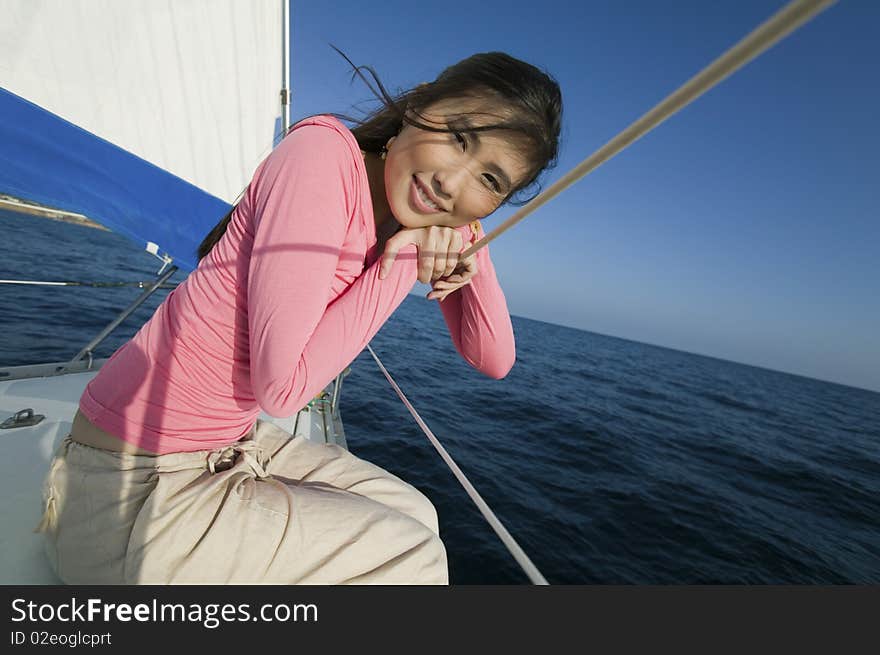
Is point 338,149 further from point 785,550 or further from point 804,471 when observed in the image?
point 804,471

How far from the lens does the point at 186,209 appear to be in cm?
237

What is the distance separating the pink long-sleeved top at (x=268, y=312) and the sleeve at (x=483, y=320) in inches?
13.3

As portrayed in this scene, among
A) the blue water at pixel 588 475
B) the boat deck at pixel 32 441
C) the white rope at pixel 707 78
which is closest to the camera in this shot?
the white rope at pixel 707 78

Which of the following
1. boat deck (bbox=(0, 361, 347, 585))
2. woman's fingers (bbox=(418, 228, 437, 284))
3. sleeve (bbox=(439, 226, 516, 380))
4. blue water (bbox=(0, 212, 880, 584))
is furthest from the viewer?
blue water (bbox=(0, 212, 880, 584))

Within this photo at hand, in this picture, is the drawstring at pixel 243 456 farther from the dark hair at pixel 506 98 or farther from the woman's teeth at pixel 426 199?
the dark hair at pixel 506 98

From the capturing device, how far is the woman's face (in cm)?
87

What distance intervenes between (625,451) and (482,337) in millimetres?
7431

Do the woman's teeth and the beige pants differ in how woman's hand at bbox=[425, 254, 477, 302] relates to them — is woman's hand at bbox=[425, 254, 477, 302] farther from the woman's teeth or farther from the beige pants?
the beige pants

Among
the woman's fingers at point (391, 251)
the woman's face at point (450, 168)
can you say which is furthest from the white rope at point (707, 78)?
the woman's fingers at point (391, 251)

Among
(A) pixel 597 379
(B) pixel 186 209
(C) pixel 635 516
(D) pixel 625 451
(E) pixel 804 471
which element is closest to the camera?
(B) pixel 186 209

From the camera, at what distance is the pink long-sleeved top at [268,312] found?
0.78m

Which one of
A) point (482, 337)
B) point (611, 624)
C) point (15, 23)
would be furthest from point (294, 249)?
point (15, 23)

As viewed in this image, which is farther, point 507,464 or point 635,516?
point 507,464

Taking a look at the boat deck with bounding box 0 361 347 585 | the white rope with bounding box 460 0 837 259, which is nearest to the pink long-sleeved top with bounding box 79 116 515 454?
the white rope with bounding box 460 0 837 259
